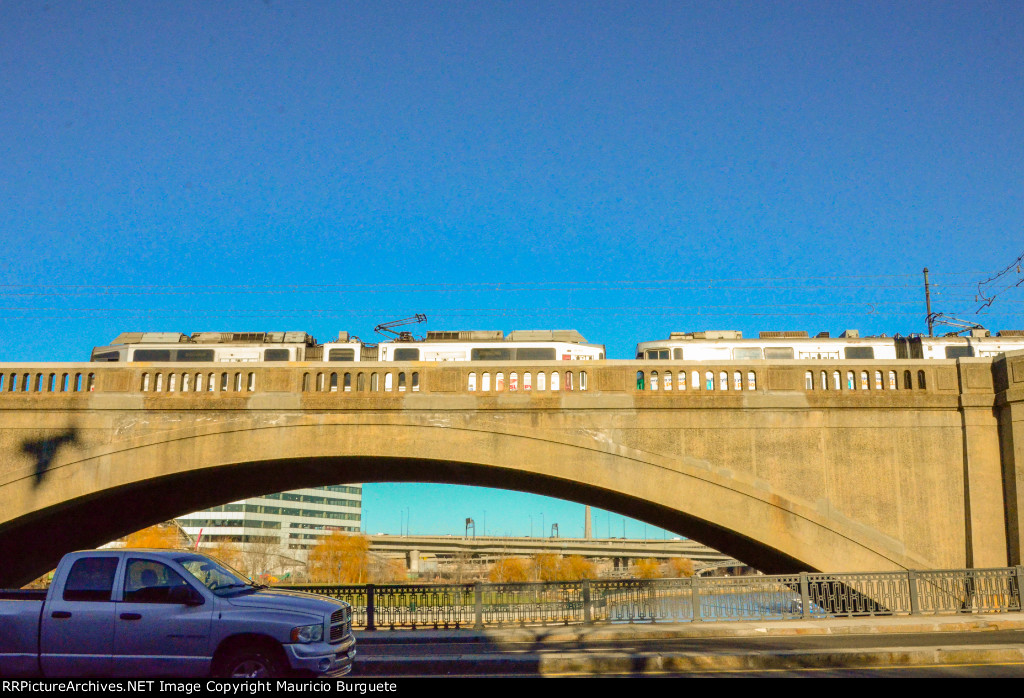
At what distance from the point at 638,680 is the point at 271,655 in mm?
4603

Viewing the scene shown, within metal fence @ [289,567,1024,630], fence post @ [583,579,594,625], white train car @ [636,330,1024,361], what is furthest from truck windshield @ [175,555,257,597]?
white train car @ [636,330,1024,361]

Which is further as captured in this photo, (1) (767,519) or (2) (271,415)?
(2) (271,415)

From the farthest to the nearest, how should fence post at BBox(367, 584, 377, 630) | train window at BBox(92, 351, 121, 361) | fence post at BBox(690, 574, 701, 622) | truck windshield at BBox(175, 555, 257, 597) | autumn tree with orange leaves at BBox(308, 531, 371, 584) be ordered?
autumn tree with orange leaves at BBox(308, 531, 371, 584) → train window at BBox(92, 351, 121, 361) → fence post at BBox(367, 584, 377, 630) → fence post at BBox(690, 574, 701, 622) → truck windshield at BBox(175, 555, 257, 597)

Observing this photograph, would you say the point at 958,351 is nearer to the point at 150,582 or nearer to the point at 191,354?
the point at 191,354

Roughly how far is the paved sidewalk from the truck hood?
89.8 inches

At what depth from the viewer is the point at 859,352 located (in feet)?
103

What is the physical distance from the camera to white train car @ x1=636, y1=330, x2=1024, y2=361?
103 feet

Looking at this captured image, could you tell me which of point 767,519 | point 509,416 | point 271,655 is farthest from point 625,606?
point 271,655

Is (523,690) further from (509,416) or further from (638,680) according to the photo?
(509,416)

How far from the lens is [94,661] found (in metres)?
9.53

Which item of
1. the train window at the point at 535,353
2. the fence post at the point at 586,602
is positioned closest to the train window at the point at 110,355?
the train window at the point at 535,353

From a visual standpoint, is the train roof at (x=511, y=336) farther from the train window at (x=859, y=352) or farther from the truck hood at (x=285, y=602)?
the truck hood at (x=285, y=602)

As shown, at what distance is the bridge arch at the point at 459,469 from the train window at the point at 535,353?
8.88 metres

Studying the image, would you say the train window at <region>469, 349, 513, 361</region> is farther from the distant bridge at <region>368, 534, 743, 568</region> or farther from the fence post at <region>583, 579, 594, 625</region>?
the distant bridge at <region>368, 534, 743, 568</region>
